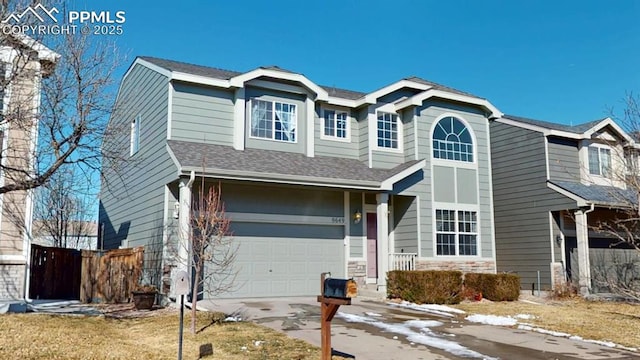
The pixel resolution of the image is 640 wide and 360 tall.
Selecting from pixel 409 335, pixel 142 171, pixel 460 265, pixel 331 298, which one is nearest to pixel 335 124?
pixel 460 265

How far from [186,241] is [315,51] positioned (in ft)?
38.1

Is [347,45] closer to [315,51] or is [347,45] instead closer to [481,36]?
[315,51]

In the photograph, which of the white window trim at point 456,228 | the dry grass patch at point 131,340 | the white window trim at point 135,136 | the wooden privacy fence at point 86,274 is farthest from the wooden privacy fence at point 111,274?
the white window trim at point 456,228

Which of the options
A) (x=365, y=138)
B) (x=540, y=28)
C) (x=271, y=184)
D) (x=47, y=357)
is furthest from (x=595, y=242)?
(x=47, y=357)

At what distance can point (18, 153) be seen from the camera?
1276cm

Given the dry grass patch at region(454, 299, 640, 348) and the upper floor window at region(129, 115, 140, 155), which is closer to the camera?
the dry grass patch at region(454, 299, 640, 348)

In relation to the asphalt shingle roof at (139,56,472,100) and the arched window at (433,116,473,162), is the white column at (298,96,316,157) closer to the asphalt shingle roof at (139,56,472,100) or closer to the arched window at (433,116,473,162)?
the asphalt shingle roof at (139,56,472,100)

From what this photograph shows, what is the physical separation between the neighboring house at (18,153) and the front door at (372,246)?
30.8 feet

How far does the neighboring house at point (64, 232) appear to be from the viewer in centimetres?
2856

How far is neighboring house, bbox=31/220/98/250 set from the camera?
28562 mm

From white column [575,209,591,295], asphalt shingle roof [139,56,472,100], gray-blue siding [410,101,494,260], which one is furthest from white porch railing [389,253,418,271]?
white column [575,209,591,295]

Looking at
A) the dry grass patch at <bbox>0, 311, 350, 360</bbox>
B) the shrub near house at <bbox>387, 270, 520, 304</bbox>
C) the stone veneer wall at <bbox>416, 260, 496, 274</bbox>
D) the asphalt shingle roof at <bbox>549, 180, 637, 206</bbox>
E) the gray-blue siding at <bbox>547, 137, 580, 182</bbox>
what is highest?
the gray-blue siding at <bbox>547, 137, 580, 182</bbox>

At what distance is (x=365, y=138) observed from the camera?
16.9m

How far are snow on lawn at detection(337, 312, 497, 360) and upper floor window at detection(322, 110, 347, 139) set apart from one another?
6793 mm
